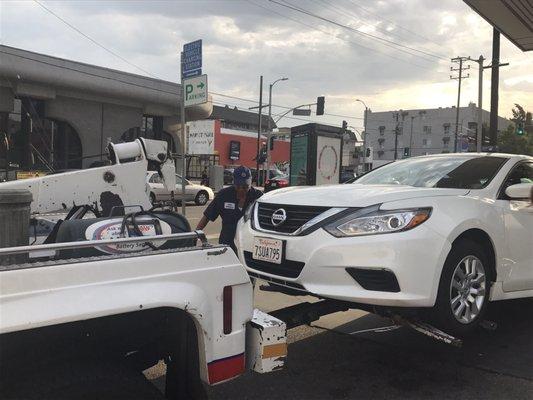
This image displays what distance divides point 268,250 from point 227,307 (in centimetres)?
156

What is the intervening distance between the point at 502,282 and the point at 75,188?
11.5ft

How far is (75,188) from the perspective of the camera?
4164 mm

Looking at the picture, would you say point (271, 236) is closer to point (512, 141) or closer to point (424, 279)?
point (424, 279)

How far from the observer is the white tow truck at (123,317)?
1.92 meters

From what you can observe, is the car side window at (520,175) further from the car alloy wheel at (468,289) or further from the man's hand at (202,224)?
the man's hand at (202,224)

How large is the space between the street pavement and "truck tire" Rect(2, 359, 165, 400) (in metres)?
1.48

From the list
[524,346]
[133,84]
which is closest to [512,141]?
[133,84]

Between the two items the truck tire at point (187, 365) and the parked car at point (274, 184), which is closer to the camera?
the truck tire at point (187, 365)

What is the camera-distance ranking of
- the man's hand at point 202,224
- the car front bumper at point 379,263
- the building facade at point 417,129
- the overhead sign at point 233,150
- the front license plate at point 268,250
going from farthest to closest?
1. the building facade at point 417,129
2. the overhead sign at point 233,150
3. the man's hand at point 202,224
4. the front license plate at point 268,250
5. the car front bumper at point 379,263

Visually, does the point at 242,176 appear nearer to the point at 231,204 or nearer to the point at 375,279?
the point at 231,204

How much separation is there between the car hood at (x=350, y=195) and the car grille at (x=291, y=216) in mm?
39

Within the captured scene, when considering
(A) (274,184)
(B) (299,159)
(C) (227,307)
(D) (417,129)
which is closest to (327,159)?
(B) (299,159)

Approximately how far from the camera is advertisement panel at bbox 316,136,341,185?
15.0m

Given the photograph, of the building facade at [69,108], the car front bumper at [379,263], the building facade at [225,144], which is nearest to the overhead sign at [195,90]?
the car front bumper at [379,263]
